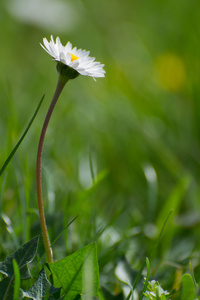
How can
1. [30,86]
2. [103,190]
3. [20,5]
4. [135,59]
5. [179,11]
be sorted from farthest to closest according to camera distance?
[179,11] < [135,59] < [20,5] < [30,86] < [103,190]

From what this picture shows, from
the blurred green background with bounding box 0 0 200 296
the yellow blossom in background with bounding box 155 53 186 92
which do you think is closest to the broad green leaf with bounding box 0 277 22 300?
the blurred green background with bounding box 0 0 200 296

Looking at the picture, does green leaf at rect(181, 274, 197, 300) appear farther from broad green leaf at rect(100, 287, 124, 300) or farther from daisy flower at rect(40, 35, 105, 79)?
daisy flower at rect(40, 35, 105, 79)

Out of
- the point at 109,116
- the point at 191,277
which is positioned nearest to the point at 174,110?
the point at 109,116

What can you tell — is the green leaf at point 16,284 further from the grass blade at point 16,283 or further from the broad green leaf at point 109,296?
the broad green leaf at point 109,296

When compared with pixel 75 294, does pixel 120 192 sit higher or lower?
higher

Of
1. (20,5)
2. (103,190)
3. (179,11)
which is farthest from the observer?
(179,11)

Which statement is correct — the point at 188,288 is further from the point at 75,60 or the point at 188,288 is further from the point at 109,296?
the point at 75,60

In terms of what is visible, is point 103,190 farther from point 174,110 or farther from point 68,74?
point 68,74
